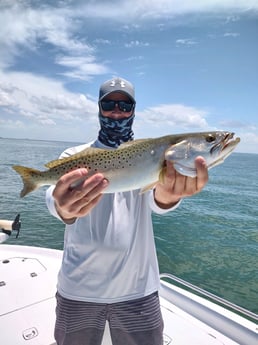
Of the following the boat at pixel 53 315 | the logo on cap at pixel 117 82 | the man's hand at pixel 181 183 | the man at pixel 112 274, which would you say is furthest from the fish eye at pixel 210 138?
the boat at pixel 53 315

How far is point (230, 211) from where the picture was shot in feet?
74.8

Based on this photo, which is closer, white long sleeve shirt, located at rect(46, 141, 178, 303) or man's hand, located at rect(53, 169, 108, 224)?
man's hand, located at rect(53, 169, 108, 224)

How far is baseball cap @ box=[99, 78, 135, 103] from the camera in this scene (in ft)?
9.62

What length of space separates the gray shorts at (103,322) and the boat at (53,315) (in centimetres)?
124

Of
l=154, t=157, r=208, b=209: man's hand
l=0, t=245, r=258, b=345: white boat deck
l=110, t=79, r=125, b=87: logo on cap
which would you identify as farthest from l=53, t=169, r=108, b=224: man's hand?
l=0, t=245, r=258, b=345: white boat deck

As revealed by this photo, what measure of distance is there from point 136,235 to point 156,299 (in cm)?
62

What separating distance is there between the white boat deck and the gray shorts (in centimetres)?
124

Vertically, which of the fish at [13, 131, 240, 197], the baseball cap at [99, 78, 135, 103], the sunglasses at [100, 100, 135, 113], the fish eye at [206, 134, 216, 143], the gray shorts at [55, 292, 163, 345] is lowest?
the gray shorts at [55, 292, 163, 345]

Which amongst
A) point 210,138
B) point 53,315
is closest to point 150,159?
point 210,138

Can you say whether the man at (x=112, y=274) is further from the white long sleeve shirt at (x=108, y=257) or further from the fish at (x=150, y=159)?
the fish at (x=150, y=159)

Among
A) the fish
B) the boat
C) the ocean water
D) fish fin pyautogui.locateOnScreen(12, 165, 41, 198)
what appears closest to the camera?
the fish

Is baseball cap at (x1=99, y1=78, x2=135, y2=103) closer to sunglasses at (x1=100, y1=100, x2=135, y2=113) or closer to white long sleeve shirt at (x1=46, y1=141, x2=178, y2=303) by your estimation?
sunglasses at (x1=100, y1=100, x2=135, y2=113)

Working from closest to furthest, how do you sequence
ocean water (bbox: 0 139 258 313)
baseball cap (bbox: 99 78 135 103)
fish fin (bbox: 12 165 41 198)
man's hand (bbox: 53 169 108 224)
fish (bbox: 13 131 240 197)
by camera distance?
man's hand (bbox: 53 169 108 224), fish (bbox: 13 131 240 197), fish fin (bbox: 12 165 41 198), baseball cap (bbox: 99 78 135 103), ocean water (bbox: 0 139 258 313)

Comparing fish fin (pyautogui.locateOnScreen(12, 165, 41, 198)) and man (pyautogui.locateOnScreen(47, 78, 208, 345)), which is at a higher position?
fish fin (pyautogui.locateOnScreen(12, 165, 41, 198))
